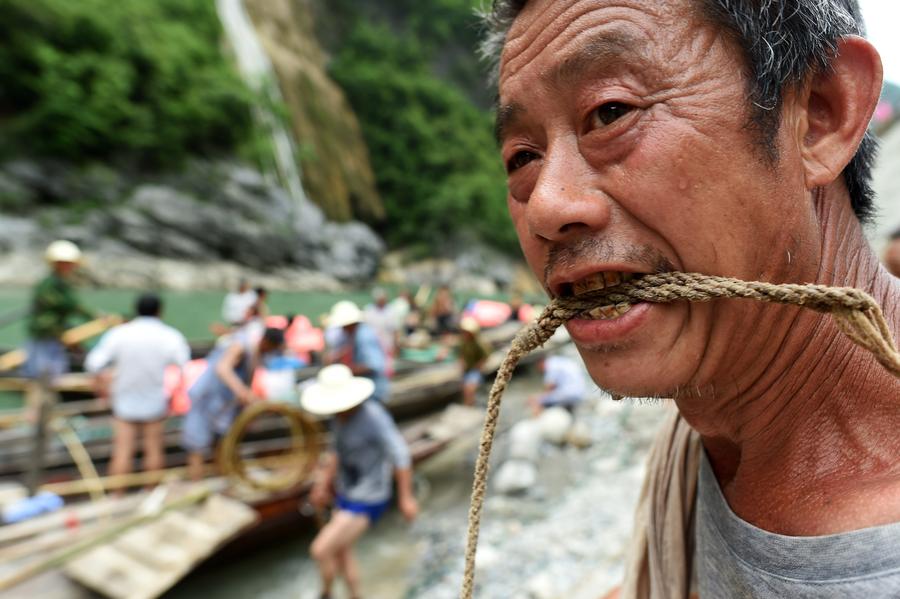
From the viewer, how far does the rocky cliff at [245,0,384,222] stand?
33.0 m

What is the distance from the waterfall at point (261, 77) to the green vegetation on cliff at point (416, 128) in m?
8.05

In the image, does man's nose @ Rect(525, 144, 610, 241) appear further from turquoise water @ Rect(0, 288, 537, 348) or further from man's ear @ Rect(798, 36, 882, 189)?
turquoise water @ Rect(0, 288, 537, 348)

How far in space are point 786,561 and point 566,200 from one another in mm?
702

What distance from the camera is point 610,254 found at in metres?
0.86

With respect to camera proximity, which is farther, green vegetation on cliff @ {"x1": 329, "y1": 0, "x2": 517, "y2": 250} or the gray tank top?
green vegetation on cliff @ {"x1": 329, "y1": 0, "x2": 517, "y2": 250}

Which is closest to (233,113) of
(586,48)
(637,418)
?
(637,418)

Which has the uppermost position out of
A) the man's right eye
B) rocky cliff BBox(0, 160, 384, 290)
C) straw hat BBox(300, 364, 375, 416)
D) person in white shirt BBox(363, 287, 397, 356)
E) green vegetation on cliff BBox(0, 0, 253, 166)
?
green vegetation on cliff BBox(0, 0, 253, 166)

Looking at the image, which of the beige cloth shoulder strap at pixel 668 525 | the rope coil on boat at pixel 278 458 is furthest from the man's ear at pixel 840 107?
the rope coil on boat at pixel 278 458

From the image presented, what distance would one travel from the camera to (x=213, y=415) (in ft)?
19.1

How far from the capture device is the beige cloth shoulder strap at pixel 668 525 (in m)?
1.31

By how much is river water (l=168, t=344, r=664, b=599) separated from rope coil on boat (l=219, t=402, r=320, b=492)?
1109 mm

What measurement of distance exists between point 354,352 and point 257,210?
22060mm

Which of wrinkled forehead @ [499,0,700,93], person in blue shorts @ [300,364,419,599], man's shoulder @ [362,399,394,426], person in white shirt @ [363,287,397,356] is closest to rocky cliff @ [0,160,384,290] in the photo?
person in white shirt @ [363,287,397,356]

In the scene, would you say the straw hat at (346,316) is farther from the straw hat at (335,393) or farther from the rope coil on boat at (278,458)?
the straw hat at (335,393)
